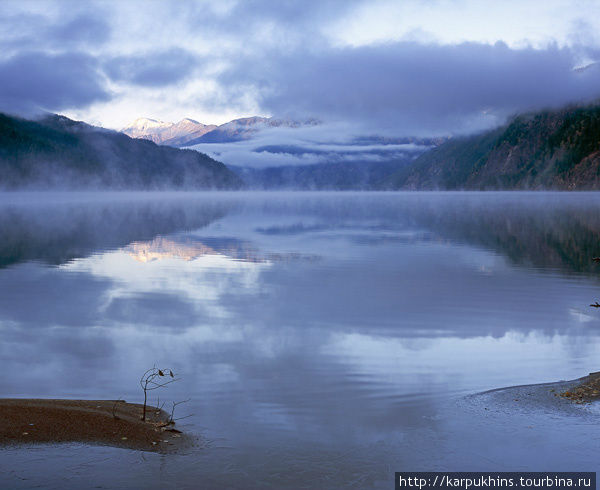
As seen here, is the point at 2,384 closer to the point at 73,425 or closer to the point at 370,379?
the point at 73,425

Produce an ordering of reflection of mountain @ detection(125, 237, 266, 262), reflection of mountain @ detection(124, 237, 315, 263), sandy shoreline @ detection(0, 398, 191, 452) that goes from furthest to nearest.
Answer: reflection of mountain @ detection(125, 237, 266, 262)
reflection of mountain @ detection(124, 237, 315, 263)
sandy shoreline @ detection(0, 398, 191, 452)

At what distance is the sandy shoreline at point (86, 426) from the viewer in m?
10.0

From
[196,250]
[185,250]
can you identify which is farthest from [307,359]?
[185,250]

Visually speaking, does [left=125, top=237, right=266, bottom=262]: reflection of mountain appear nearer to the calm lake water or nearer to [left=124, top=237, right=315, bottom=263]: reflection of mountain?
[left=124, top=237, right=315, bottom=263]: reflection of mountain

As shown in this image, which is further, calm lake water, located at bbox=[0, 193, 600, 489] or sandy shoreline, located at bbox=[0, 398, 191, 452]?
sandy shoreline, located at bbox=[0, 398, 191, 452]

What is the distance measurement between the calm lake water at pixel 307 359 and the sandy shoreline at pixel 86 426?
0.36 m

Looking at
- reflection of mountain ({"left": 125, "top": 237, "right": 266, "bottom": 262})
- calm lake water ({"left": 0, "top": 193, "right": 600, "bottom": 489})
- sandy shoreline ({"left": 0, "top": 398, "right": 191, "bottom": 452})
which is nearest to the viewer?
calm lake water ({"left": 0, "top": 193, "right": 600, "bottom": 489})

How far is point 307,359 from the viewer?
15.9 m

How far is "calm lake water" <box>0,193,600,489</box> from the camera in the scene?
31.4 feet

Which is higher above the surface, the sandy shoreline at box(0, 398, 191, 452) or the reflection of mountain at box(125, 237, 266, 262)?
the reflection of mountain at box(125, 237, 266, 262)

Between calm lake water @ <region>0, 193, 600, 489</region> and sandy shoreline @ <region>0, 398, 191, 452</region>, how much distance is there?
14.4 inches

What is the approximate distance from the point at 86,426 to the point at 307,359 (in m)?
6.49

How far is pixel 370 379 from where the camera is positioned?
14.1 metres

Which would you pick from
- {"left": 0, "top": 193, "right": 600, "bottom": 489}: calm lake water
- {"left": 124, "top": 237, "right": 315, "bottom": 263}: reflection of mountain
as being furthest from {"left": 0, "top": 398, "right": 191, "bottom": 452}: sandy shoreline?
{"left": 124, "top": 237, "right": 315, "bottom": 263}: reflection of mountain
